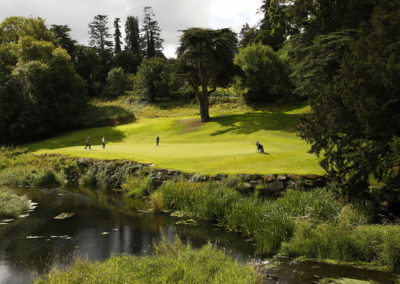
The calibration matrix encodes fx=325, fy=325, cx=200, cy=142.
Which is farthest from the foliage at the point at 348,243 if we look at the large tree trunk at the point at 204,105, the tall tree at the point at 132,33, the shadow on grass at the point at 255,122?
the tall tree at the point at 132,33

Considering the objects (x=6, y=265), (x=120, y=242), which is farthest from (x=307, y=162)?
(x=6, y=265)

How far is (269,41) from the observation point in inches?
3155

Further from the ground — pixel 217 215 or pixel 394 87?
pixel 394 87

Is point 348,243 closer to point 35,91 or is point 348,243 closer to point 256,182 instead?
point 256,182

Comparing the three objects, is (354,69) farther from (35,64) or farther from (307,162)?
(35,64)

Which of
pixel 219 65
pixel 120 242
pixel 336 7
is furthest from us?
pixel 219 65

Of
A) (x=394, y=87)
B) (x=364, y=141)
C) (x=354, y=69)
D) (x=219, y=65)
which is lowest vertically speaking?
(x=364, y=141)

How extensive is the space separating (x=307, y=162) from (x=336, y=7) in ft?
44.0

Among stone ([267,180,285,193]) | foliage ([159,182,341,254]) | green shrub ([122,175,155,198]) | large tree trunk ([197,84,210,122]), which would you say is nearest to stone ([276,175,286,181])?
stone ([267,180,285,193])

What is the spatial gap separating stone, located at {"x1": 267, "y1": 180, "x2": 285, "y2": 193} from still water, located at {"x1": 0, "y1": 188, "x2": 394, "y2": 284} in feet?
12.3

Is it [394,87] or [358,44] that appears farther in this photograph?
[358,44]

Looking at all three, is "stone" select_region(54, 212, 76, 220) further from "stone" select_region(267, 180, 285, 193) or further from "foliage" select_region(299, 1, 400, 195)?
"foliage" select_region(299, 1, 400, 195)

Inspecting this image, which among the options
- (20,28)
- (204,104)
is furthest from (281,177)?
(20,28)

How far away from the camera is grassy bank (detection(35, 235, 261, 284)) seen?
340 inches
